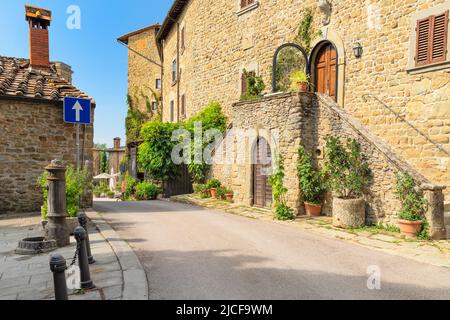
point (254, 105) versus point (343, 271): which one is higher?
point (254, 105)

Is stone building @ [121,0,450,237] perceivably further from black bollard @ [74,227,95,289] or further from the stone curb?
black bollard @ [74,227,95,289]

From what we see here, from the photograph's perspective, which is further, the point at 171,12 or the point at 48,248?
the point at 171,12

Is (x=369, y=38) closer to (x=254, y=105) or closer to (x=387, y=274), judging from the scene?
(x=254, y=105)

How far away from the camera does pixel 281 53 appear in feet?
42.0

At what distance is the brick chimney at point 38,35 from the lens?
11.5 metres

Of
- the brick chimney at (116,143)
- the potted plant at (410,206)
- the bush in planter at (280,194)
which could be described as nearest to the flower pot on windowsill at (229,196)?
the bush in planter at (280,194)

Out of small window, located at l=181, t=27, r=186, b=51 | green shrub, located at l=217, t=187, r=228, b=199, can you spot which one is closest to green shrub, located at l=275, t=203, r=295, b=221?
green shrub, located at l=217, t=187, r=228, b=199

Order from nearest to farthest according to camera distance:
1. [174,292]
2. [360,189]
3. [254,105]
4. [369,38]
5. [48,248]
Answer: [174,292]
[48,248]
[360,189]
[369,38]
[254,105]

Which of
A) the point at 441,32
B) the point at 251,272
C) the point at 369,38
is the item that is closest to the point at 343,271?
the point at 251,272

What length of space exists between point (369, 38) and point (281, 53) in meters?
3.71

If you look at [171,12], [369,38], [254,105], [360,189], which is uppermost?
[171,12]

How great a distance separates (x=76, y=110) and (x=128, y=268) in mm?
4370

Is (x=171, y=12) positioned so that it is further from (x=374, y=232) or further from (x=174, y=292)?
(x=174, y=292)
